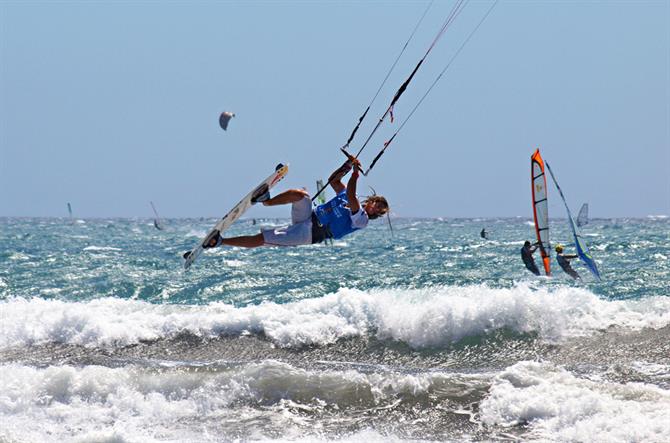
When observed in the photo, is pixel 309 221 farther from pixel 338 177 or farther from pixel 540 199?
pixel 540 199

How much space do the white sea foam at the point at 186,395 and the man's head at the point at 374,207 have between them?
72.7 inches

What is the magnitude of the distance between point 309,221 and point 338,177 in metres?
0.56

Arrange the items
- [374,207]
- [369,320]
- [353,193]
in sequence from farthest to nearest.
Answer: [369,320] → [374,207] → [353,193]

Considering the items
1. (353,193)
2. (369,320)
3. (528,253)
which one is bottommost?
(369,320)

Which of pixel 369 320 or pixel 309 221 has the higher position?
pixel 309 221

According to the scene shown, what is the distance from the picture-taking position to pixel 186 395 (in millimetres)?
9414

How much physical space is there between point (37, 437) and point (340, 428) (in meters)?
2.85

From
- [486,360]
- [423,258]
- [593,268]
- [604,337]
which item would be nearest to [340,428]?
[486,360]

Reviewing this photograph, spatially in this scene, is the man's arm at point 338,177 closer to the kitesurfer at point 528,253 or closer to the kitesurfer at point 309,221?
the kitesurfer at point 309,221

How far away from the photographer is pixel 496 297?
12.6 metres

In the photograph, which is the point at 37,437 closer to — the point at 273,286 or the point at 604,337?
the point at 604,337

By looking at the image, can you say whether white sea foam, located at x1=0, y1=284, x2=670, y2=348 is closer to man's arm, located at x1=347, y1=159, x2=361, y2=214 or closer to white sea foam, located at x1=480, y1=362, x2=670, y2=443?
white sea foam, located at x1=480, y1=362, x2=670, y2=443

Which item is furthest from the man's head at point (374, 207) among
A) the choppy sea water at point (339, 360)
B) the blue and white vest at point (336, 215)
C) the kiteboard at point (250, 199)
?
the choppy sea water at point (339, 360)

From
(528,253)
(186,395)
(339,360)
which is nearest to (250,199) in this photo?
(186,395)
